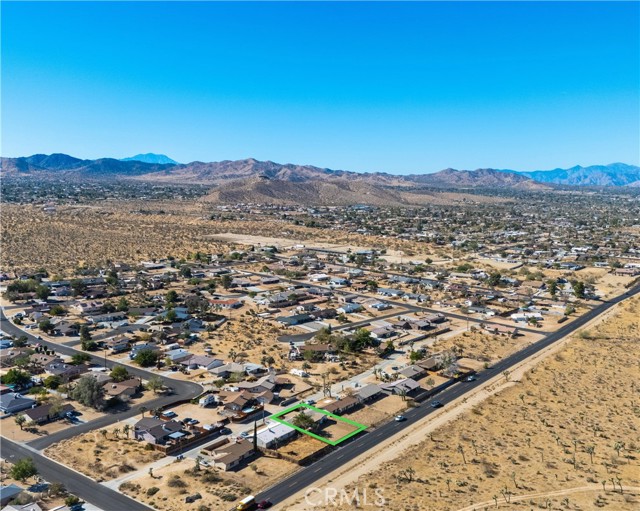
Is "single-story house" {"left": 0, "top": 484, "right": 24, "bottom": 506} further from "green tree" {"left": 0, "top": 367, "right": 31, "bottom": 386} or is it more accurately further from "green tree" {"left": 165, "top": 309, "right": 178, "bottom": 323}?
"green tree" {"left": 165, "top": 309, "right": 178, "bottom": 323}

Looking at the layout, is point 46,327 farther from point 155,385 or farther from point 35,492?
point 35,492

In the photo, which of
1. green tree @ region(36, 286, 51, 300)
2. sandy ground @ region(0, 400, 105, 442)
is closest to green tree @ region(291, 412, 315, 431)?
sandy ground @ region(0, 400, 105, 442)

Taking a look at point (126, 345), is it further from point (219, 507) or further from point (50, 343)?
point (219, 507)

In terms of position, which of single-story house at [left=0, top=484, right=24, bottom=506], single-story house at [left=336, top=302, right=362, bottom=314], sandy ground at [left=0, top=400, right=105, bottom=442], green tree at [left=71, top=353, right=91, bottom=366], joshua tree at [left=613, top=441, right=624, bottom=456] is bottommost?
sandy ground at [left=0, top=400, right=105, bottom=442]

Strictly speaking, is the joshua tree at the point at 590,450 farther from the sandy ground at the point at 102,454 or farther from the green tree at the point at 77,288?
the green tree at the point at 77,288

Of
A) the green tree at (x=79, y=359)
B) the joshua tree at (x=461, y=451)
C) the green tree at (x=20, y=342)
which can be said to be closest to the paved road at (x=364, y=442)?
the joshua tree at (x=461, y=451)

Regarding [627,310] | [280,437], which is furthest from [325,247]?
[280,437]
